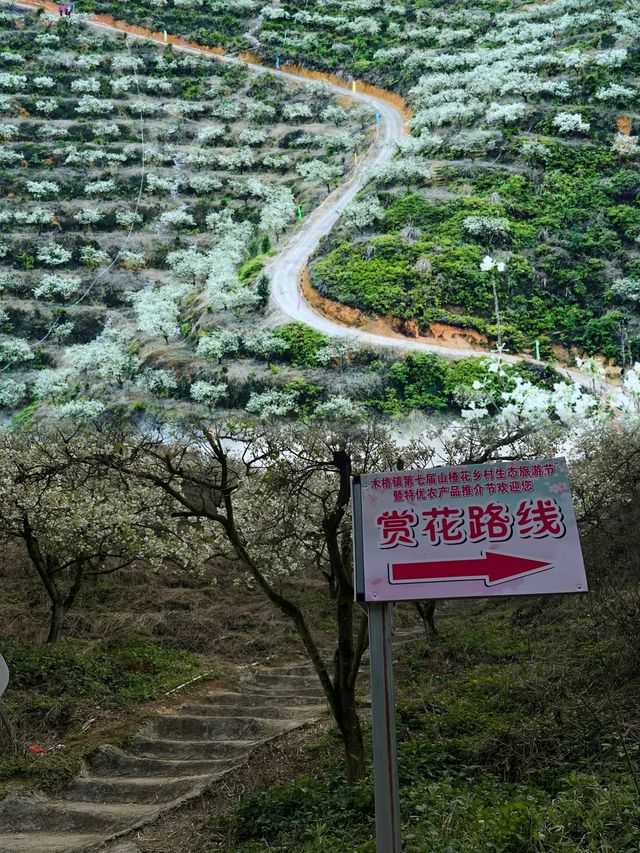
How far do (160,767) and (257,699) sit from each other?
266cm

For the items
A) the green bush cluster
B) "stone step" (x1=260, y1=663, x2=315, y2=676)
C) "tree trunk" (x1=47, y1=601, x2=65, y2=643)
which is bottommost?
"stone step" (x1=260, y1=663, x2=315, y2=676)

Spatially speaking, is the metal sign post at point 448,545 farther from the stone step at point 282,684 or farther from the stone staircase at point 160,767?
the stone step at point 282,684

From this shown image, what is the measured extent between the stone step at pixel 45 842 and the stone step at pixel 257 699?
3.92 metres

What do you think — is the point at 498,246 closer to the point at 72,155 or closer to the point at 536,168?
the point at 536,168

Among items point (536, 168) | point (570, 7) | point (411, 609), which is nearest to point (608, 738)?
point (536, 168)

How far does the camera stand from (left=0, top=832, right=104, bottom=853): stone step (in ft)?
Answer: 19.6

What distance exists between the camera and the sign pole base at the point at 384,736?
9.57 ft

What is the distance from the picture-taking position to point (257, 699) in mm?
10547

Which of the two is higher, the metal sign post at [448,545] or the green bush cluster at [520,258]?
the green bush cluster at [520,258]

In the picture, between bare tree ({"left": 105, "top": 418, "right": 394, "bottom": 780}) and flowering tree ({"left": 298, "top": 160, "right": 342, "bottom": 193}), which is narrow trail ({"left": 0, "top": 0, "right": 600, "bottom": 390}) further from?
bare tree ({"left": 105, "top": 418, "right": 394, "bottom": 780})

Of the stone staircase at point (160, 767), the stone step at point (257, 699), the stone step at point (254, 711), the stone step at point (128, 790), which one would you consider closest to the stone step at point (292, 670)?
the stone staircase at point (160, 767)

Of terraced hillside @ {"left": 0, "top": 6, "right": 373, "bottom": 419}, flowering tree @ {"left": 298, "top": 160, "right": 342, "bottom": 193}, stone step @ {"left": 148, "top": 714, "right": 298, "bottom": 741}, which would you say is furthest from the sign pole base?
flowering tree @ {"left": 298, "top": 160, "right": 342, "bottom": 193}

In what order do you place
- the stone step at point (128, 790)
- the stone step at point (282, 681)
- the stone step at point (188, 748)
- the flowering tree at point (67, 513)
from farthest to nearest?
the stone step at point (282, 681) → the flowering tree at point (67, 513) → the stone step at point (188, 748) → the stone step at point (128, 790)

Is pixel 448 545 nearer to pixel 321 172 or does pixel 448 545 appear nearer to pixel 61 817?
pixel 61 817
